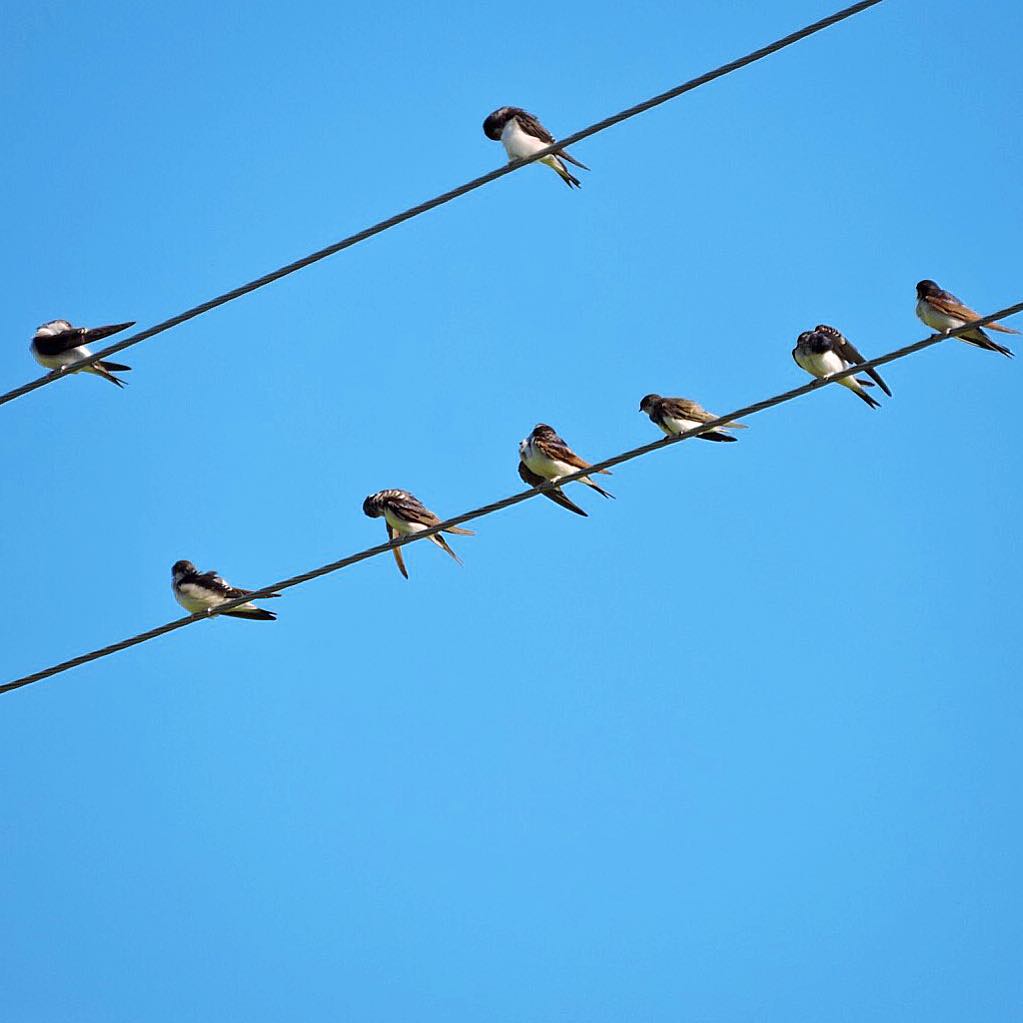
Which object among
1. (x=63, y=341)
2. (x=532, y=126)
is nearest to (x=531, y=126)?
(x=532, y=126)

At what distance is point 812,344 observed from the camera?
12.8 meters

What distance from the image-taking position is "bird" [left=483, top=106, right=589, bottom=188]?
1406 cm

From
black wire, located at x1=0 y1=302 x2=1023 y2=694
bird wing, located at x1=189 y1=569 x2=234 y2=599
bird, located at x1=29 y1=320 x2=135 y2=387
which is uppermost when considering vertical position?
bird, located at x1=29 y1=320 x2=135 y2=387

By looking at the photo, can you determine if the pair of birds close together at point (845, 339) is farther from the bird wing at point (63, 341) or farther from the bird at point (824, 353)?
the bird wing at point (63, 341)

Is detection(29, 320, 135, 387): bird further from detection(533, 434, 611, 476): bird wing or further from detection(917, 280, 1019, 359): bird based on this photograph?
detection(917, 280, 1019, 359): bird

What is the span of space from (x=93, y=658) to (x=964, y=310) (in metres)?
7.16

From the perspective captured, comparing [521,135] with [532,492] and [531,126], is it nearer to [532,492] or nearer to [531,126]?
[531,126]

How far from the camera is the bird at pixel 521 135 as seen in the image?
46.1 feet

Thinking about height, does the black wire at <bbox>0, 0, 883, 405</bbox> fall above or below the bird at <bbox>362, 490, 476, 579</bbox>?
below

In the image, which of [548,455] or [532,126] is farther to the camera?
[532,126]

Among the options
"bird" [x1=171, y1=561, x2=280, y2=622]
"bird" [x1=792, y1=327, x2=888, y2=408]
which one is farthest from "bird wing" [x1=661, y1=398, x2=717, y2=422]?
"bird" [x1=171, y1=561, x2=280, y2=622]

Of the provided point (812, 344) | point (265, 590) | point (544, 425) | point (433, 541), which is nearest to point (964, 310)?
point (812, 344)

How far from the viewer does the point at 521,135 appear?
46.5ft

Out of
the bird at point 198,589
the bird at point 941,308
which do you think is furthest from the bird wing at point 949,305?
the bird at point 198,589
